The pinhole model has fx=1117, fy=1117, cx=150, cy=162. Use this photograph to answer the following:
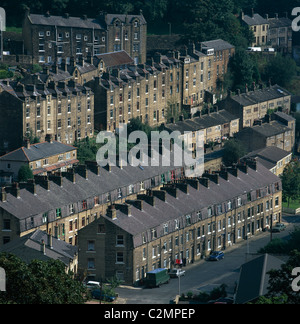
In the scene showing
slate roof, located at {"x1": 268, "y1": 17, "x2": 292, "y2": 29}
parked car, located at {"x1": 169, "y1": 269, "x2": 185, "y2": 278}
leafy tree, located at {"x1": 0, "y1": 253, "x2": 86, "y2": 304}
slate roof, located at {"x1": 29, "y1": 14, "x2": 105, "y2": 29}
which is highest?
slate roof, located at {"x1": 29, "y1": 14, "x2": 105, "y2": 29}

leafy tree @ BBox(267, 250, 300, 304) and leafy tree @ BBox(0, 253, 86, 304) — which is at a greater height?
leafy tree @ BBox(0, 253, 86, 304)

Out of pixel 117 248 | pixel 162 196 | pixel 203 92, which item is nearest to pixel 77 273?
pixel 117 248

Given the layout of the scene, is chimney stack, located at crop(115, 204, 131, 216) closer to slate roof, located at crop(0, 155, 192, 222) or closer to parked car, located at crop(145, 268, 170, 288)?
parked car, located at crop(145, 268, 170, 288)

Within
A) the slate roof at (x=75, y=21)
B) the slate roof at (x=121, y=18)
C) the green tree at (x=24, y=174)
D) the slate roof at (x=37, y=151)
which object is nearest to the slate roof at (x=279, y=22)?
the slate roof at (x=121, y=18)

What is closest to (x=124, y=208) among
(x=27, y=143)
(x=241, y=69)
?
(x=27, y=143)

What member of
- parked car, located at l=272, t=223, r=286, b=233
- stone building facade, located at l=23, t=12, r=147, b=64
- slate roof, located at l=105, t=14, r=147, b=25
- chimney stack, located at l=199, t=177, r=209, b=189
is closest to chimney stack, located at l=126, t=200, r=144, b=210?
chimney stack, located at l=199, t=177, r=209, b=189

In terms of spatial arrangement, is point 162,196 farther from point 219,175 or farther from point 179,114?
point 179,114
